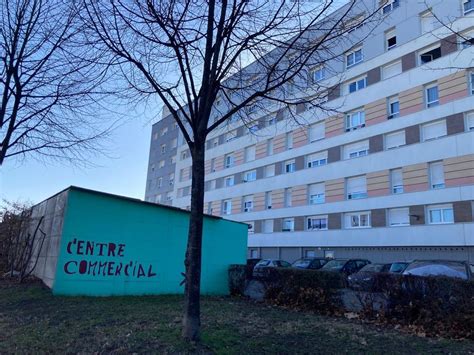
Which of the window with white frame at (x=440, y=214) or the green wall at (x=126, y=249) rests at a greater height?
the window with white frame at (x=440, y=214)

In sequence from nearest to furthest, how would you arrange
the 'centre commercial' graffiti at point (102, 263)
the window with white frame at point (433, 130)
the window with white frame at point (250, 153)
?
the 'centre commercial' graffiti at point (102, 263), the window with white frame at point (433, 130), the window with white frame at point (250, 153)

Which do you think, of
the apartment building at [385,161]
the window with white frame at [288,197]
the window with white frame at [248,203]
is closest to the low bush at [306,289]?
the apartment building at [385,161]

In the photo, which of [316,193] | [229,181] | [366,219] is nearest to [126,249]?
[366,219]

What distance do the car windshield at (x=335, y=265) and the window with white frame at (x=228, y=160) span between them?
2276cm

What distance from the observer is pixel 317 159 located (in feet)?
112

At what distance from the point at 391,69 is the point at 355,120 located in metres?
4.42

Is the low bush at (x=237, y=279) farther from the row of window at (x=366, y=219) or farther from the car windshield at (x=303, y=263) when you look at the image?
the row of window at (x=366, y=219)

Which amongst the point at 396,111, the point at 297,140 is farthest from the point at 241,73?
the point at 297,140

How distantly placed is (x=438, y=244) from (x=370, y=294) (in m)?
18.2

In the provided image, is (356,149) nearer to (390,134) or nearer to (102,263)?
(390,134)

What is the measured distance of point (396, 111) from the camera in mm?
28734

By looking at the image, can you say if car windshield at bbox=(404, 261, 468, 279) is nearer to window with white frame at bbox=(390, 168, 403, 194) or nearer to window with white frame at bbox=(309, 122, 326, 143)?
window with white frame at bbox=(390, 168, 403, 194)

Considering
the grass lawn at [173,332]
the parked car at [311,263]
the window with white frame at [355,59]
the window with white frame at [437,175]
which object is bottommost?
the grass lawn at [173,332]

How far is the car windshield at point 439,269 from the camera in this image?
39.1ft
